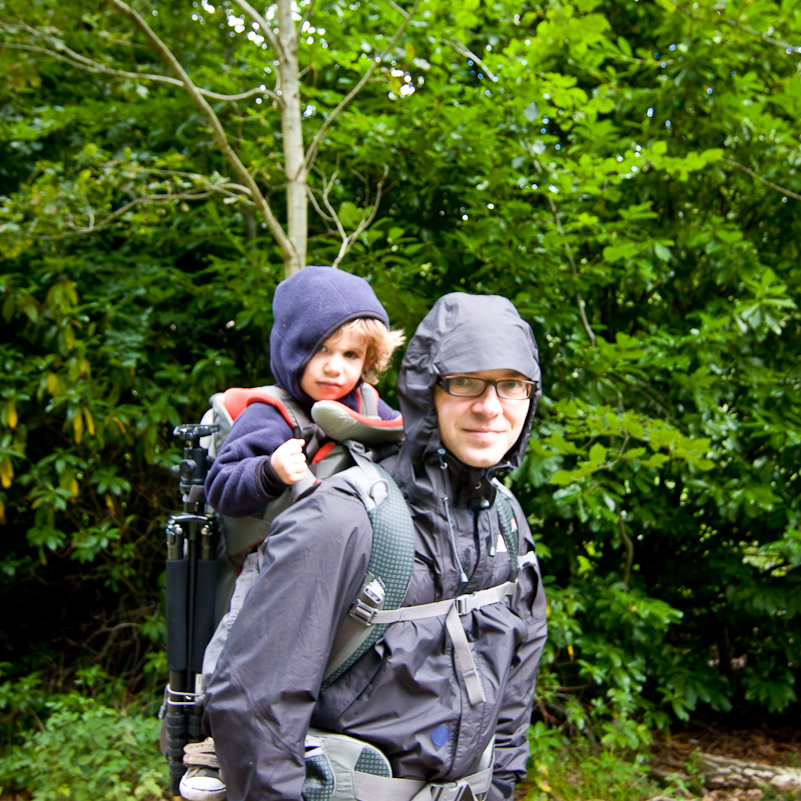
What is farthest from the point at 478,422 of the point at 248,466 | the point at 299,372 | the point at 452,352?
the point at 299,372

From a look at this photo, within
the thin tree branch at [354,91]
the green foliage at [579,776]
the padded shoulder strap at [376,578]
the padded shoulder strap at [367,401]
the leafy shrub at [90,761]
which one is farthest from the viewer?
the leafy shrub at [90,761]

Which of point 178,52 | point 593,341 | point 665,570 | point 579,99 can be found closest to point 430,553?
point 593,341

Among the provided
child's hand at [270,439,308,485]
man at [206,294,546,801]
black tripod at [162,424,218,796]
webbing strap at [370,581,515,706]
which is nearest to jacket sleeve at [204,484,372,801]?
man at [206,294,546,801]

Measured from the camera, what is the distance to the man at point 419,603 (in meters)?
1.26

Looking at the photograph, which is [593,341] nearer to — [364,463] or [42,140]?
[364,463]

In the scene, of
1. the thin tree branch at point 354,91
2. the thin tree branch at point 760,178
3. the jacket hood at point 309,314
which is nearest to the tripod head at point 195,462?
the jacket hood at point 309,314

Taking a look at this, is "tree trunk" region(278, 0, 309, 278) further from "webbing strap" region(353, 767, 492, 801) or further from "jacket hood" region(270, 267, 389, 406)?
"webbing strap" region(353, 767, 492, 801)

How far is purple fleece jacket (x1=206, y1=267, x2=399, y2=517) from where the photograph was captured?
1.69m

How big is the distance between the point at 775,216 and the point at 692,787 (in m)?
2.99

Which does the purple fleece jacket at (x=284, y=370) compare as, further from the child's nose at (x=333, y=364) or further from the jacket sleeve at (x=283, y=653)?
the jacket sleeve at (x=283, y=653)

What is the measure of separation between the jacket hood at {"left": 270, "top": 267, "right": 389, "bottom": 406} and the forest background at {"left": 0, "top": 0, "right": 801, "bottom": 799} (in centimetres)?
95

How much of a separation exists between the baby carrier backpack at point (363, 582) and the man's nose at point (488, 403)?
0.23m

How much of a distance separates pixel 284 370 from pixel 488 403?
28.2 inches

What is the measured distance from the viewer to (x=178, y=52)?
169 inches
